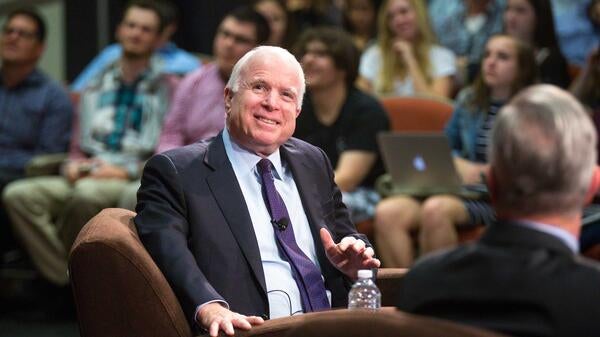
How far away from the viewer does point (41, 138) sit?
5.80 meters

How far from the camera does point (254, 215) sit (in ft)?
9.22

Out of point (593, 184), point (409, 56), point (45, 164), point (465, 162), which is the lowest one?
point (45, 164)

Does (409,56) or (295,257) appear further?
(409,56)

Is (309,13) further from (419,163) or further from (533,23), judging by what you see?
(419,163)

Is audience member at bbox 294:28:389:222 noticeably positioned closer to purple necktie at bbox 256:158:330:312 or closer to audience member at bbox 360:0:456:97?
audience member at bbox 360:0:456:97

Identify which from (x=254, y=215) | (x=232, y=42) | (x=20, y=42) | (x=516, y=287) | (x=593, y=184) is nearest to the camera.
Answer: (x=516, y=287)

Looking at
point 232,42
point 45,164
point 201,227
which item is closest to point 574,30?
point 232,42

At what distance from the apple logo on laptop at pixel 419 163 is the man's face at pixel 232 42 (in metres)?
1.02

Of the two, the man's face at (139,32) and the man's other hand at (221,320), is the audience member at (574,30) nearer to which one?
the man's face at (139,32)

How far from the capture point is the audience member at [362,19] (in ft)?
21.0

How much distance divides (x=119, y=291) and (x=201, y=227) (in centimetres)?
31

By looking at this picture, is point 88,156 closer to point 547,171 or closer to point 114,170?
point 114,170

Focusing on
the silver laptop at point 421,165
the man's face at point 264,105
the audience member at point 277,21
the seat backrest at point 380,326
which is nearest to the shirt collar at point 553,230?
the seat backrest at point 380,326

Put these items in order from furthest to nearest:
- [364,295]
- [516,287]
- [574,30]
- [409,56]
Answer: [409,56] → [574,30] → [364,295] → [516,287]
